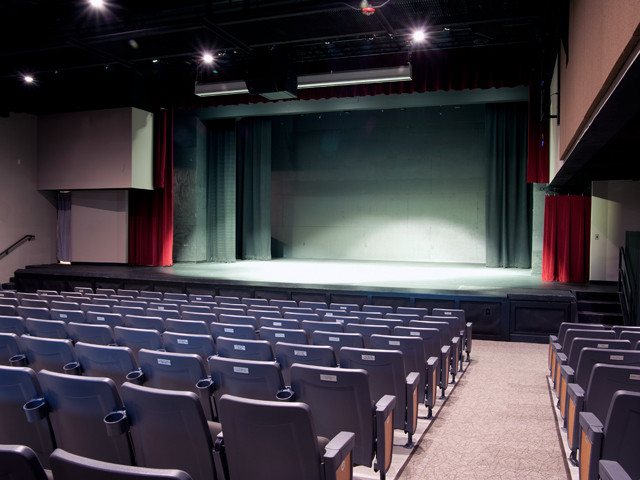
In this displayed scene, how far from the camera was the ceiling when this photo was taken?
841cm

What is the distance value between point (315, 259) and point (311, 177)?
110 inches

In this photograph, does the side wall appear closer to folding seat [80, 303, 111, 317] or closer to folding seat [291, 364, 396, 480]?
folding seat [80, 303, 111, 317]

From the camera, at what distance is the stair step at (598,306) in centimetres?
895

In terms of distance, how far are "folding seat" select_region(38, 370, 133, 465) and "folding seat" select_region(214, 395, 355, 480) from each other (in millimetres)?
552

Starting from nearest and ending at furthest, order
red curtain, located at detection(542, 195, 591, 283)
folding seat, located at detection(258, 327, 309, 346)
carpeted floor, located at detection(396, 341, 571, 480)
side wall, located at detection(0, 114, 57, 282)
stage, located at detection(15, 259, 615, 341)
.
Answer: carpeted floor, located at detection(396, 341, 571, 480)
folding seat, located at detection(258, 327, 309, 346)
stage, located at detection(15, 259, 615, 341)
red curtain, located at detection(542, 195, 591, 283)
side wall, located at detection(0, 114, 57, 282)

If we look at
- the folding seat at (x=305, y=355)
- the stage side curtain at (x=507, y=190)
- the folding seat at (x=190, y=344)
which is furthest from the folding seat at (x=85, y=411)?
the stage side curtain at (x=507, y=190)

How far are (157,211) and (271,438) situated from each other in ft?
44.8

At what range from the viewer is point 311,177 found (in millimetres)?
18500

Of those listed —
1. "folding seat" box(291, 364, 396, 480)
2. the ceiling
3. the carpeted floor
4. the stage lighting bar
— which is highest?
the ceiling

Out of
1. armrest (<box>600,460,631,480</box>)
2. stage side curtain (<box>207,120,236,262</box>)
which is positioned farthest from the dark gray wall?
armrest (<box>600,460,631,480</box>)

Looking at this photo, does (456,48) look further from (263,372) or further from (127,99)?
(263,372)

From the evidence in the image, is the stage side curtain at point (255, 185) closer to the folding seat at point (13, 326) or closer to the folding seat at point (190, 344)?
the folding seat at point (13, 326)

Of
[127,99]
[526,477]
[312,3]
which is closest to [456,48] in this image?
[312,3]

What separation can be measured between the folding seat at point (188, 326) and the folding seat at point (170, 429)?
267cm
